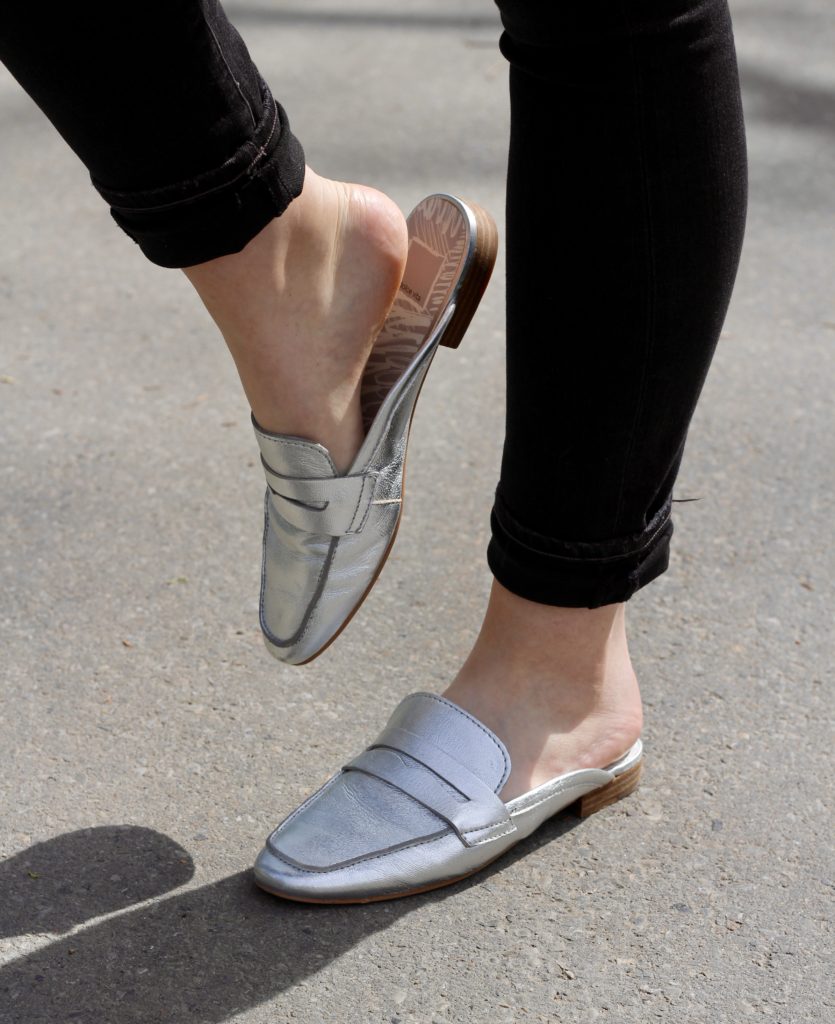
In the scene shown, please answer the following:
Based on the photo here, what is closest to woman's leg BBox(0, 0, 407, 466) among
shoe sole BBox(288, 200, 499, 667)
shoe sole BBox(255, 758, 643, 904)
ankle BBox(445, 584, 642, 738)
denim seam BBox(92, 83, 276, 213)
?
denim seam BBox(92, 83, 276, 213)

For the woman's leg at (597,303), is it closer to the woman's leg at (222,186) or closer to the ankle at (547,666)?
the ankle at (547,666)

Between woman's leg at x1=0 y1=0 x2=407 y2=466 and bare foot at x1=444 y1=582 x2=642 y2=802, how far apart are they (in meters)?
0.23

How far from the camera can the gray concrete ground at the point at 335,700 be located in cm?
104

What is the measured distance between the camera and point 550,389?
1026 millimetres

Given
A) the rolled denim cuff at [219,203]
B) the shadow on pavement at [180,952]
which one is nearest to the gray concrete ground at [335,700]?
the shadow on pavement at [180,952]

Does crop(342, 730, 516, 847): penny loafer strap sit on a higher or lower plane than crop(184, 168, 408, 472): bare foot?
lower

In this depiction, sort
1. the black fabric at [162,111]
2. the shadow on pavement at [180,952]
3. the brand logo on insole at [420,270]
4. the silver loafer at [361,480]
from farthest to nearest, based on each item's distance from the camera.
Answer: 1. the brand logo on insole at [420,270]
2. the silver loafer at [361,480]
3. the shadow on pavement at [180,952]
4. the black fabric at [162,111]

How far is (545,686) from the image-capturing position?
117 centimetres

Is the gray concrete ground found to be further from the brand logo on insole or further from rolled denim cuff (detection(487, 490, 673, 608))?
the brand logo on insole

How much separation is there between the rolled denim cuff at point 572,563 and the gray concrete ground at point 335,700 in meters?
0.27

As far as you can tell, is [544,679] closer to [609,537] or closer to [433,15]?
[609,537]

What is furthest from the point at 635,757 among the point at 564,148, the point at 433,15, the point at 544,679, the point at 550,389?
the point at 433,15

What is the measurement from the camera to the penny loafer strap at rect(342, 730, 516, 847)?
1.11m

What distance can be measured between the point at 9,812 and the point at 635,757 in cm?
62
